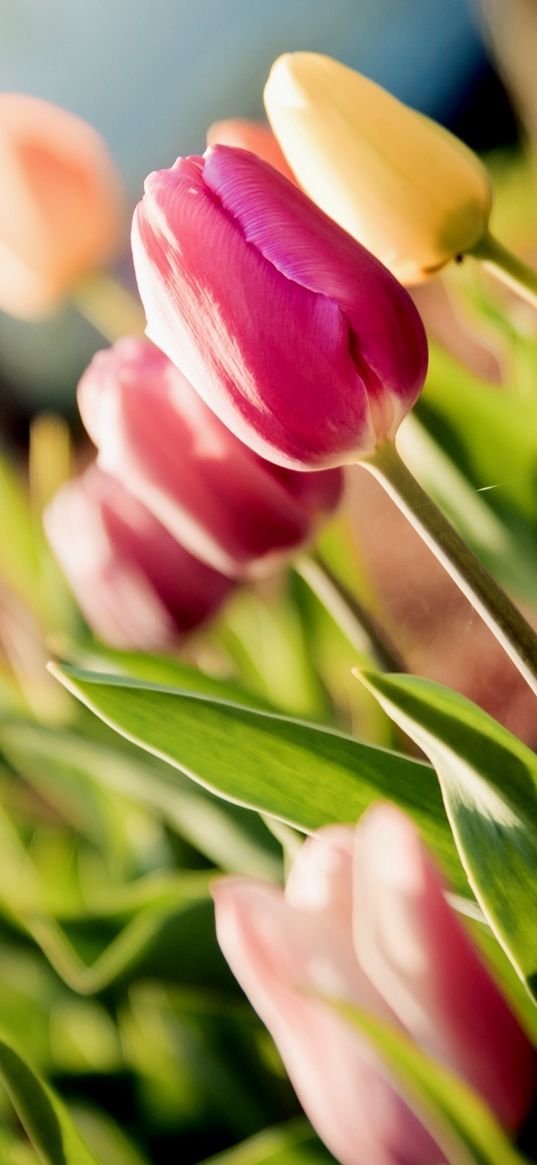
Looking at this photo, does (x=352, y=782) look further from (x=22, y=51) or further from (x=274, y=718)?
(x=22, y=51)

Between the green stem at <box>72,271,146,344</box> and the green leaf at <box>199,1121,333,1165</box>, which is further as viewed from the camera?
the green stem at <box>72,271,146,344</box>

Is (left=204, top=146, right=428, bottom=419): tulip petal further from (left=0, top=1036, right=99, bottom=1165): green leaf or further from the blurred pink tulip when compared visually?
(left=0, top=1036, right=99, bottom=1165): green leaf

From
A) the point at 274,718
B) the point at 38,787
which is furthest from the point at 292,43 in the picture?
the point at 38,787

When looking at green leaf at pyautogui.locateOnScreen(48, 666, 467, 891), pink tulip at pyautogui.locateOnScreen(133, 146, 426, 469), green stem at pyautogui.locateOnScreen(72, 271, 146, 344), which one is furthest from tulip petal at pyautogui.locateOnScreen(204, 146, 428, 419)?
green stem at pyautogui.locateOnScreen(72, 271, 146, 344)

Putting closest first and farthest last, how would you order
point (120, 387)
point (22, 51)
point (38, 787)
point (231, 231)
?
point (231, 231), point (120, 387), point (22, 51), point (38, 787)

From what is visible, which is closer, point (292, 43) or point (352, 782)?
point (352, 782)

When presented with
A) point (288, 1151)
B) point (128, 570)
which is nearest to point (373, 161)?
point (128, 570)

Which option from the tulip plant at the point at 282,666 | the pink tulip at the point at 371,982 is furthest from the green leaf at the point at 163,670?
the pink tulip at the point at 371,982
